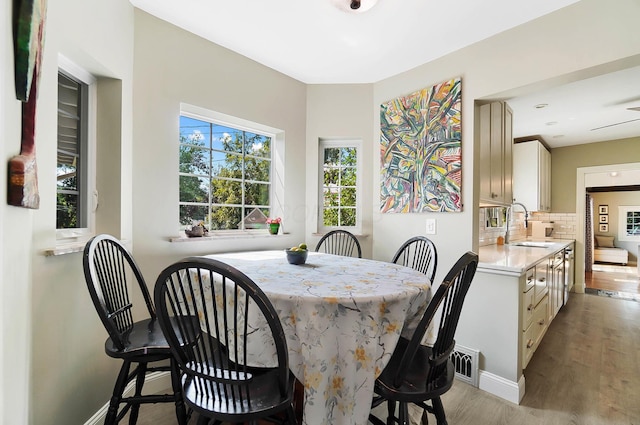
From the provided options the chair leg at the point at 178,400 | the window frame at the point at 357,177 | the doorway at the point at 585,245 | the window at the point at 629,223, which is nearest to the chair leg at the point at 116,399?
the chair leg at the point at 178,400

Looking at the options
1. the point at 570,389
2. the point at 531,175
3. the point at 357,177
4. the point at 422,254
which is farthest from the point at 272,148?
the point at 531,175

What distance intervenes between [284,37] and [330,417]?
2.43m

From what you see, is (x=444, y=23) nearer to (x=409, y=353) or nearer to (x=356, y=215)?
(x=356, y=215)

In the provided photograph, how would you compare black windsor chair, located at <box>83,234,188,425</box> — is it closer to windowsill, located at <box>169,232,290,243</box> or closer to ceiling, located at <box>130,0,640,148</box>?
windowsill, located at <box>169,232,290,243</box>

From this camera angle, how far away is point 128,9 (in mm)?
1883

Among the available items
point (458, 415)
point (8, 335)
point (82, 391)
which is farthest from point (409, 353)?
point (82, 391)

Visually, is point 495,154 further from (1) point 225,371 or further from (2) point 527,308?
(1) point 225,371

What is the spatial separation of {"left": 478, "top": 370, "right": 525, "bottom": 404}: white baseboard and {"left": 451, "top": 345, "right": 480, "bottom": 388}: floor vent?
5 centimetres

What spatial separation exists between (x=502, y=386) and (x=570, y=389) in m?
0.55

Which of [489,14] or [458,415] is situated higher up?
[489,14]

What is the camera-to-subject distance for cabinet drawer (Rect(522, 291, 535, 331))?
6.60 feet

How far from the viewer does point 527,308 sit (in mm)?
2104

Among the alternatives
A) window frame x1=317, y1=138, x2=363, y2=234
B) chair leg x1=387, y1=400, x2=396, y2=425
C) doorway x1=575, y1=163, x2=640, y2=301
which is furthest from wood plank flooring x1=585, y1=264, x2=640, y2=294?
chair leg x1=387, y1=400, x2=396, y2=425

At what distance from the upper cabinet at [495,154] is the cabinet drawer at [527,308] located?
792 mm
